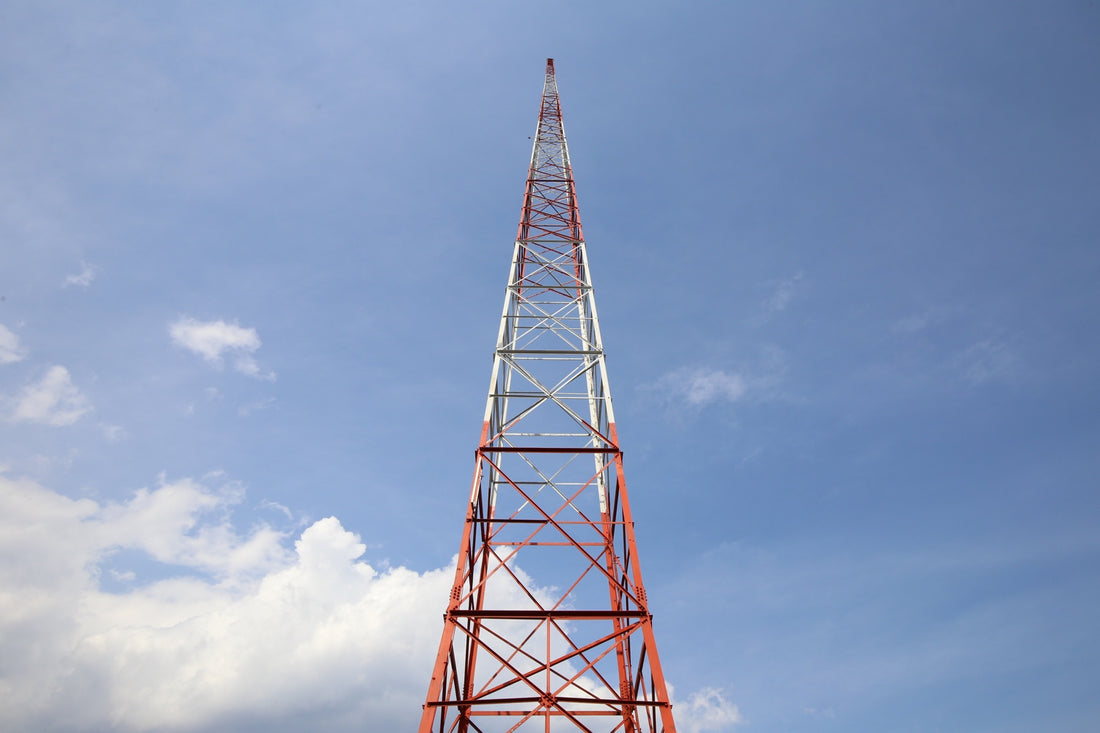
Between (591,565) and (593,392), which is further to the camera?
(593,392)

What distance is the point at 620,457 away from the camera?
1723cm

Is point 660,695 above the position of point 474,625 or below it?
below

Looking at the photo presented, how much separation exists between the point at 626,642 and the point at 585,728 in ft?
13.2

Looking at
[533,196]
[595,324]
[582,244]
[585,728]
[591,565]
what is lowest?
[585,728]

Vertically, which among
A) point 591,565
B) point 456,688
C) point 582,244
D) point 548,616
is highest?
point 582,244

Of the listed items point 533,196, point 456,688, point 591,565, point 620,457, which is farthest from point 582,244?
point 456,688

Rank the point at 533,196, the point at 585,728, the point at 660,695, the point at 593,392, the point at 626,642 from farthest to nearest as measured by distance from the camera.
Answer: the point at 533,196, the point at 593,392, the point at 626,642, the point at 585,728, the point at 660,695

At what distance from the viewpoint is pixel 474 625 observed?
49.4 ft

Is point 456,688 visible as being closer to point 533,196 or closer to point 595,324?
point 595,324

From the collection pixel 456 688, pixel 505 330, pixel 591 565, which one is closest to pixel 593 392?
pixel 505 330

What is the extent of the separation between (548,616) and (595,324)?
9897 millimetres

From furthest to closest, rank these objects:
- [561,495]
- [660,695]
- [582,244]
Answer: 1. [582,244]
2. [561,495]
3. [660,695]

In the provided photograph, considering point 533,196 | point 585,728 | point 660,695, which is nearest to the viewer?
point 660,695

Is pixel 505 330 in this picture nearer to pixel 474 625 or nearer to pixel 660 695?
pixel 474 625
